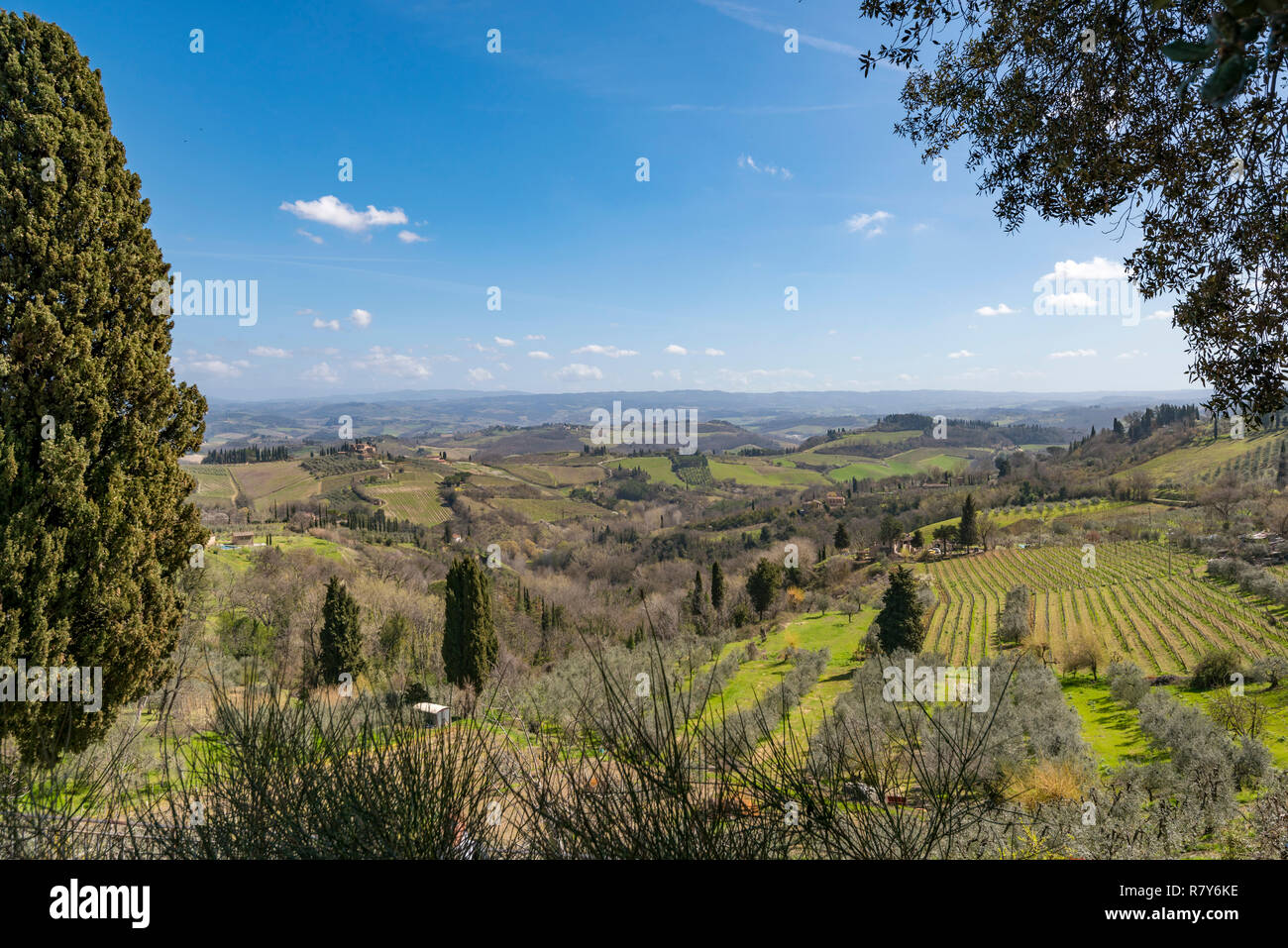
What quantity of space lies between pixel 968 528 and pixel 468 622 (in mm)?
56975

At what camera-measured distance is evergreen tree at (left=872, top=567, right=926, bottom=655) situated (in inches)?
1243

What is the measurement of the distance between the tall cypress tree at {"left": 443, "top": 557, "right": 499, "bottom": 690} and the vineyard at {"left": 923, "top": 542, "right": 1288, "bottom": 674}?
2372 centimetres

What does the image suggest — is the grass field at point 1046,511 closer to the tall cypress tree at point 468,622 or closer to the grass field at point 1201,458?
the grass field at point 1201,458

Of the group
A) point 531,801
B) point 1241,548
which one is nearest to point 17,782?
point 531,801

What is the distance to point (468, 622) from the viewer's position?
79.9 ft

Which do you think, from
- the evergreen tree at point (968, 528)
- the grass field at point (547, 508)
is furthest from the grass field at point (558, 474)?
the evergreen tree at point (968, 528)

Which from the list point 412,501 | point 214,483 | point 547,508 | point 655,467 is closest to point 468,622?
point 412,501

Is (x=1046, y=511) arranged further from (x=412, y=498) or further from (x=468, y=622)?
(x=412, y=498)

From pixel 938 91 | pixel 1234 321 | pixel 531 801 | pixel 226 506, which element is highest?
pixel 938 91

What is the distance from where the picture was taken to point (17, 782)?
241 cm

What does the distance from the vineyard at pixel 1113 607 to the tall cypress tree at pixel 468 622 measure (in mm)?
23724
